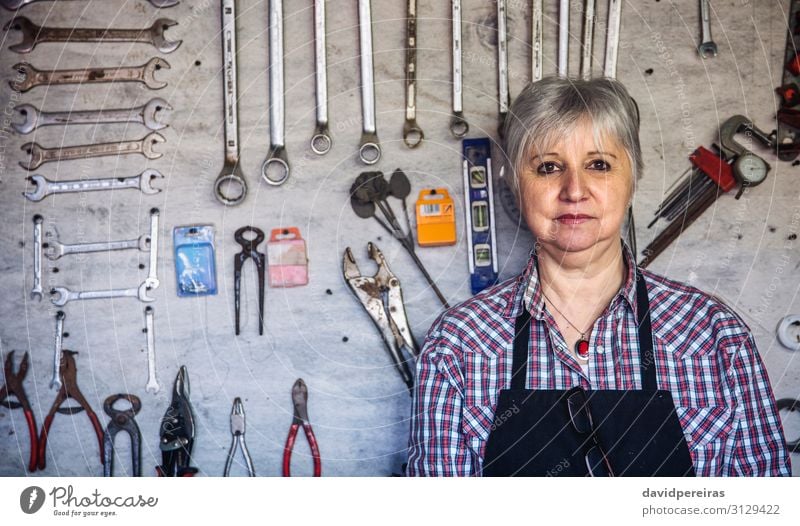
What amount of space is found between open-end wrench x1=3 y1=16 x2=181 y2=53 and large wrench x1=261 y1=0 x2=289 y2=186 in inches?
6.4

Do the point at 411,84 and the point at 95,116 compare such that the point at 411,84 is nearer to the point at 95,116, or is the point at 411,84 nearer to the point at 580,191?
the point at 580,191

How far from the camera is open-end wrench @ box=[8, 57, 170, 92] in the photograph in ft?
4.28

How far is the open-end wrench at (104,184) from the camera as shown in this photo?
131 centimetres

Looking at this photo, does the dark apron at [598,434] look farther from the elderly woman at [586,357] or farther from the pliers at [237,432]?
the pliers at [237,432]

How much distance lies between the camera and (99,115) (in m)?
1.30

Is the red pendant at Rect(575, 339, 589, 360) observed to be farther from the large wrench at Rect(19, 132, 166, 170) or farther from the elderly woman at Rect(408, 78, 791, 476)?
the large wrench at Rect(19, 132, 166, 170)

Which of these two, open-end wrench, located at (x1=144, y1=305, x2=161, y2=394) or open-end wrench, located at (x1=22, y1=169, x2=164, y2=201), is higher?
open-end wrench, located at (x1=22, y1=169, x2=164, y2=201)

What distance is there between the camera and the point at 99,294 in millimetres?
1320

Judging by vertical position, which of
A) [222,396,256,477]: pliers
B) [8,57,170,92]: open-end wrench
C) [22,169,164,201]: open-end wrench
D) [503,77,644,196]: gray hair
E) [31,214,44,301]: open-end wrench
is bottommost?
[222,396,256,477]: pliers

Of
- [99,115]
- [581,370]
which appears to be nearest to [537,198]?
[581,370]

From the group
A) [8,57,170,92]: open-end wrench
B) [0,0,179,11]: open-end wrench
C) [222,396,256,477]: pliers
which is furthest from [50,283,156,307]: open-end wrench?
[0,0,179,11]: open-end wrench

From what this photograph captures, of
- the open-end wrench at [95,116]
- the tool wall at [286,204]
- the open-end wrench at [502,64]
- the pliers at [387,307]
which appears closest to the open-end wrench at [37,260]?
the tool wall at [286,204]

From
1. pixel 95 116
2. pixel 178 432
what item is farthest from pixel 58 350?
pixel 95 116
